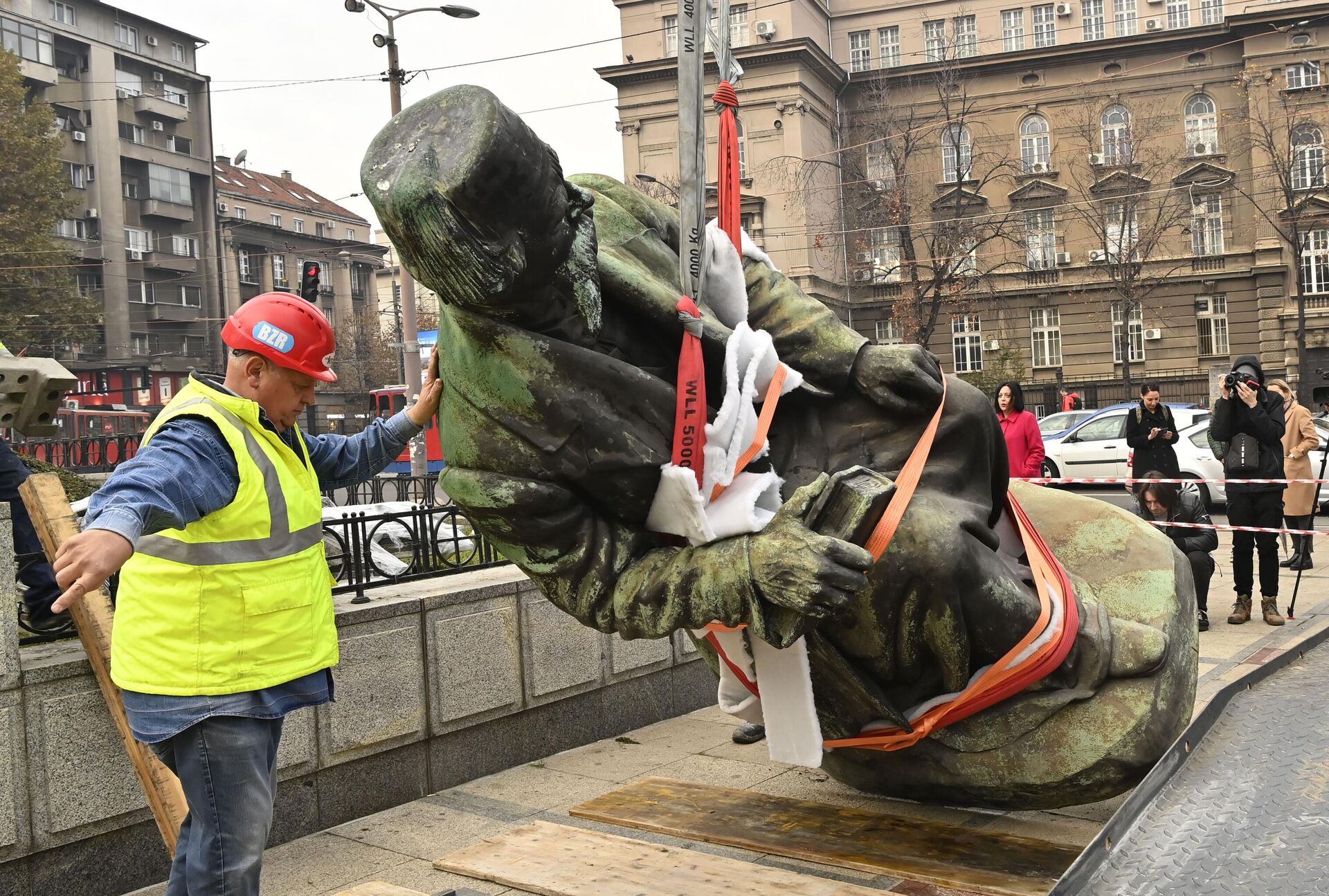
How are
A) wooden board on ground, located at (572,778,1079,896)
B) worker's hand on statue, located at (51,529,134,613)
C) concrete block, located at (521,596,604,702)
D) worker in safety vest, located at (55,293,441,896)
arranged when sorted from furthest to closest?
concrete block, located at (521,596,604,702)
wooden board on ground, located at (572,778,1079,896)
worker in safety vest, located at (55,293,441,896)
worker's hand on statue, located at (51,529,134,613)

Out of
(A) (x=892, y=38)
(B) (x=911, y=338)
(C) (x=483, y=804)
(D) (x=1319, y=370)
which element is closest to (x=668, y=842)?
(C) (x=483, y=804)

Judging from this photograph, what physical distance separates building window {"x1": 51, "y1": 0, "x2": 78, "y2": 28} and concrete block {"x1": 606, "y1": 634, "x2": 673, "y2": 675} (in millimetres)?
46187

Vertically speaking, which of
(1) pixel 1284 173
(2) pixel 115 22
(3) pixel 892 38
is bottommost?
(1) pixel 1284 173

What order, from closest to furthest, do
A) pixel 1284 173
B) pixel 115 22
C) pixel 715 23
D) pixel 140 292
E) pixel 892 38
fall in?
pixel 715 23 → pixel 1284 173 → pixel 892 38 → pixel 115 22 → pixel 140 292

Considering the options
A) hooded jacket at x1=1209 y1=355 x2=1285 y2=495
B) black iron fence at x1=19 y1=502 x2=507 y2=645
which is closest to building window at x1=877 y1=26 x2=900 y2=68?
hooded jacket at x1=1209 y1=355 x2=1285 y2=495

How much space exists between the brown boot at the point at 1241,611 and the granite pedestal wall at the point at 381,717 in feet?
14.6

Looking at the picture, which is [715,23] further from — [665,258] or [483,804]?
[483,804]

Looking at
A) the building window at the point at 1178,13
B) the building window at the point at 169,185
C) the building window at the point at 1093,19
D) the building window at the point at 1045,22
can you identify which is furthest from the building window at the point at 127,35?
the building window at the point at 1178,13

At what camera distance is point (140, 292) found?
50.8 m

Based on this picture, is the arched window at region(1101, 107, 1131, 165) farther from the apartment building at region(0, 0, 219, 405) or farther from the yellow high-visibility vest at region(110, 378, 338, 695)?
the yellow high-visibility vest at region(110, 378, 338, 695)

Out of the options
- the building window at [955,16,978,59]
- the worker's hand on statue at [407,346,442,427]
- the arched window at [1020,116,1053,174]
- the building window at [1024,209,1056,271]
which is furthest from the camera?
the building window at [955,16,978,59]

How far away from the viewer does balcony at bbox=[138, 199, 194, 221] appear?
4975 centimetres

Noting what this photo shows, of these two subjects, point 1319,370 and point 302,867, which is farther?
point 1319,370

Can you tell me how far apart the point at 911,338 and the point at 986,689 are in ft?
111
